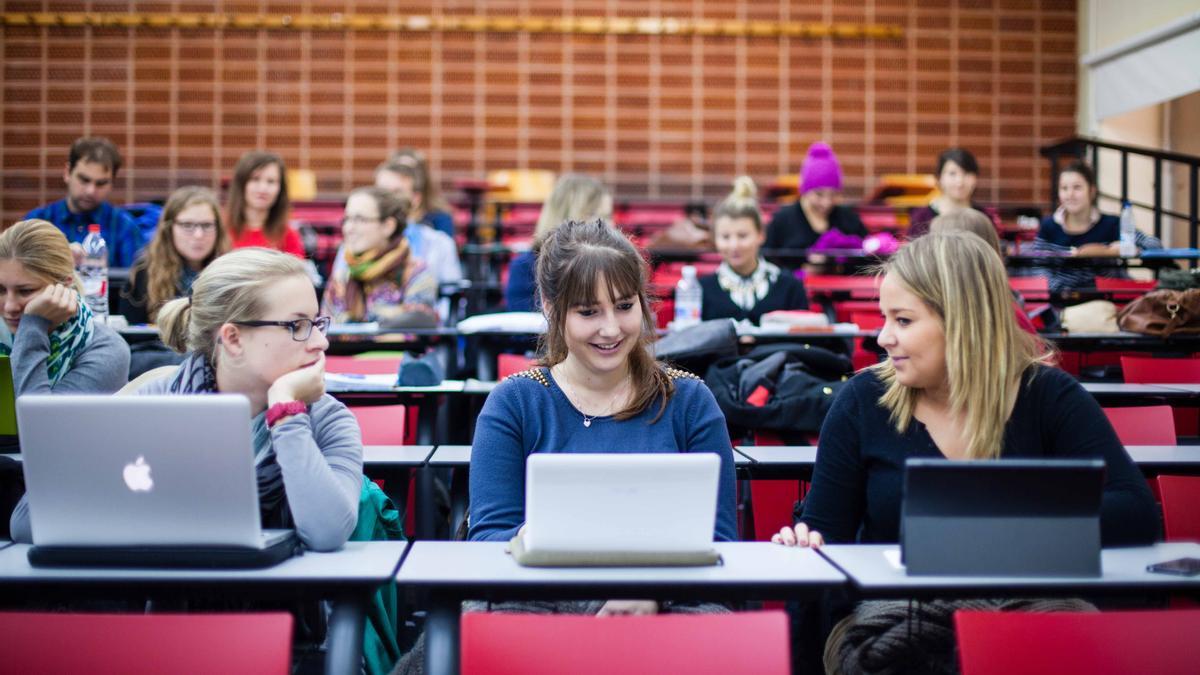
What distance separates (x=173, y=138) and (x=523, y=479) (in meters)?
7.71

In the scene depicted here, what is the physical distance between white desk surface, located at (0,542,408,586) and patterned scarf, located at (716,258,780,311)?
2.94 m

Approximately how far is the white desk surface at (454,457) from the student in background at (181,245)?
70.6 inches

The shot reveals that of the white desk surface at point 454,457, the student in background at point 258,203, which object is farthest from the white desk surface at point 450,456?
the student in background at point 258,203

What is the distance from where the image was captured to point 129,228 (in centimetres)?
486

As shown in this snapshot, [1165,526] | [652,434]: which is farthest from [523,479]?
[1165,526]

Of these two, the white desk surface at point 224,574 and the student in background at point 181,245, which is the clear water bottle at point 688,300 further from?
the white desk surface at point 224,574

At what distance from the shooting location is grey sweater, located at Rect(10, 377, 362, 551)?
5.06 ft

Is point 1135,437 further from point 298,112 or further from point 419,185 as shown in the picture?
point 298,112

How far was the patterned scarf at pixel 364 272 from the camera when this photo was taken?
13.8ft

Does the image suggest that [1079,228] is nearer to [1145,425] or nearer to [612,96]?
[1145,425]

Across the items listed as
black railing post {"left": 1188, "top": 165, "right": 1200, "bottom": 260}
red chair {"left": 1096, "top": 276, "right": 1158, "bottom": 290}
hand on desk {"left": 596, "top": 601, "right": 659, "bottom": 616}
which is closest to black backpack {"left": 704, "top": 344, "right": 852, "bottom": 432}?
hand on desk {"left": 596, "top": 601, "right": 659, "bottom": 616}

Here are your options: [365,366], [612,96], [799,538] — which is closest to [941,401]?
[799,538]

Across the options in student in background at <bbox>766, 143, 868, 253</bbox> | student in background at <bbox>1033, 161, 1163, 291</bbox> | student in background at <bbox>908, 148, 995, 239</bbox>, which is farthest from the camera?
student in background at <bbox>766, 143, 868, 253</bbox>

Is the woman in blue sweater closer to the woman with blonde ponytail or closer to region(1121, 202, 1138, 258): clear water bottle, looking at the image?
the woman with blonde ponytail
